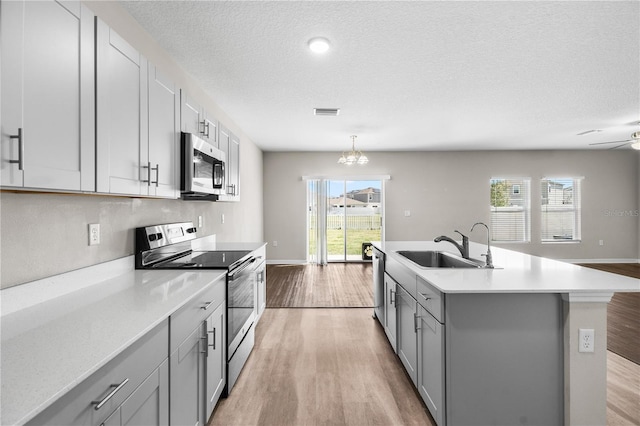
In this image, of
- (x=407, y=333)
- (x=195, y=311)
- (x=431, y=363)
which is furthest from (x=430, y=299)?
(x=195, y=311)

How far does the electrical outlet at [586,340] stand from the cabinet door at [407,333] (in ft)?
2.80

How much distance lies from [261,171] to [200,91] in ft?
12.3

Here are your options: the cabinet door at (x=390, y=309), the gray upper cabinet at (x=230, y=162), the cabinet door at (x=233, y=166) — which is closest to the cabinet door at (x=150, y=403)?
the cabinet door at (x=390, y=309)

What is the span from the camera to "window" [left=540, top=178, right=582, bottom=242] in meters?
7.15

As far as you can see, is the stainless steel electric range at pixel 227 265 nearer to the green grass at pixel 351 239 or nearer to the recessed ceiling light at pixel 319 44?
the recessed ceiling light at pixel 319 44

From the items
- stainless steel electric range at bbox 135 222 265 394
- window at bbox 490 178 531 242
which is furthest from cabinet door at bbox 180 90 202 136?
window at bbox 490 178 531 242

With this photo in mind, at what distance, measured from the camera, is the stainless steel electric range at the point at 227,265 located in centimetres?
214

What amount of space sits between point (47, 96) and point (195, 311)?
107 cm

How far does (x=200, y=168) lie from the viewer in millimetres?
2389

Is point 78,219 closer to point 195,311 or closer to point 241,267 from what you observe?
point 195,311

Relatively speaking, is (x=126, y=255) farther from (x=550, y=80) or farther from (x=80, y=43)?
(x=550, y=80)

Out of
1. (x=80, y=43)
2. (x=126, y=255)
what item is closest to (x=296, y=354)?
(x=126, y=255)

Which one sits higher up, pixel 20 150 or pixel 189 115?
pixel 189 115

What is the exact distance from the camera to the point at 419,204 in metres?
7.19
